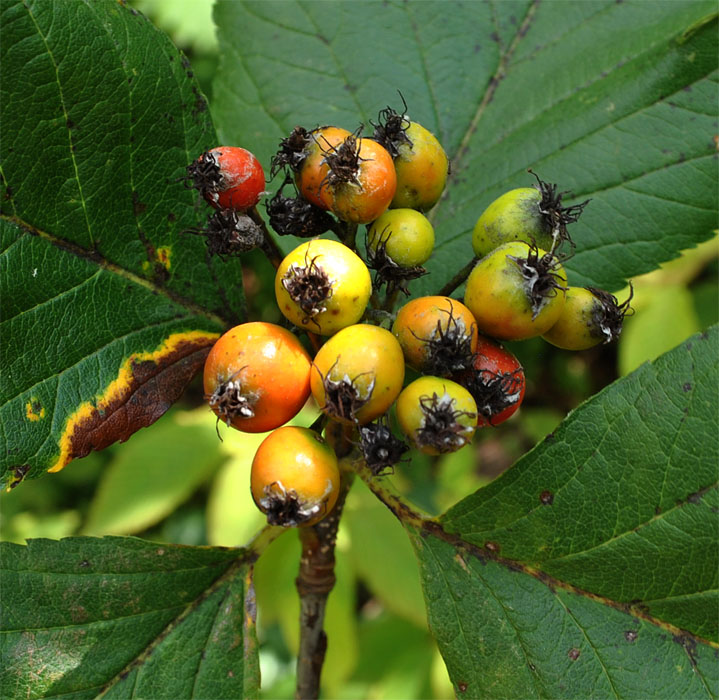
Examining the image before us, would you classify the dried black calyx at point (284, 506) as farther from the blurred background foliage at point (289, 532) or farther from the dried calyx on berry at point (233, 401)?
the blurred background foliage at point (289, 532)

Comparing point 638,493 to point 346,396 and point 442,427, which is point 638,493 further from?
point 346,396

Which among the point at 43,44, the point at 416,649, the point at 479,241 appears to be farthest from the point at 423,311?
the point at 416,649

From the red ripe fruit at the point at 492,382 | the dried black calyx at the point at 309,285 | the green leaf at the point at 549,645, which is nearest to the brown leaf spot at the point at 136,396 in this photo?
the dried black calyx at the point at 309,285

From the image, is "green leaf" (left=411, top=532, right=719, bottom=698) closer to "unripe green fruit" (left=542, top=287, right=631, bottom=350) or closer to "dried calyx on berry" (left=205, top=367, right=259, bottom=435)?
"unripe green fruit" (left=542, top=287, right=631, bottom=350)

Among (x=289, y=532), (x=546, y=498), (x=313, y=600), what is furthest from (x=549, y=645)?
(x=289, y=532)

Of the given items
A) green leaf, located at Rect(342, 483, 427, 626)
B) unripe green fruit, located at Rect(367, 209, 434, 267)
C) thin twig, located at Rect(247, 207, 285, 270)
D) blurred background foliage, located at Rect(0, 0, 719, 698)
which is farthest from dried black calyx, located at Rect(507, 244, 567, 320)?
green leaf, located at Rect(342, 483, 427, 626)
